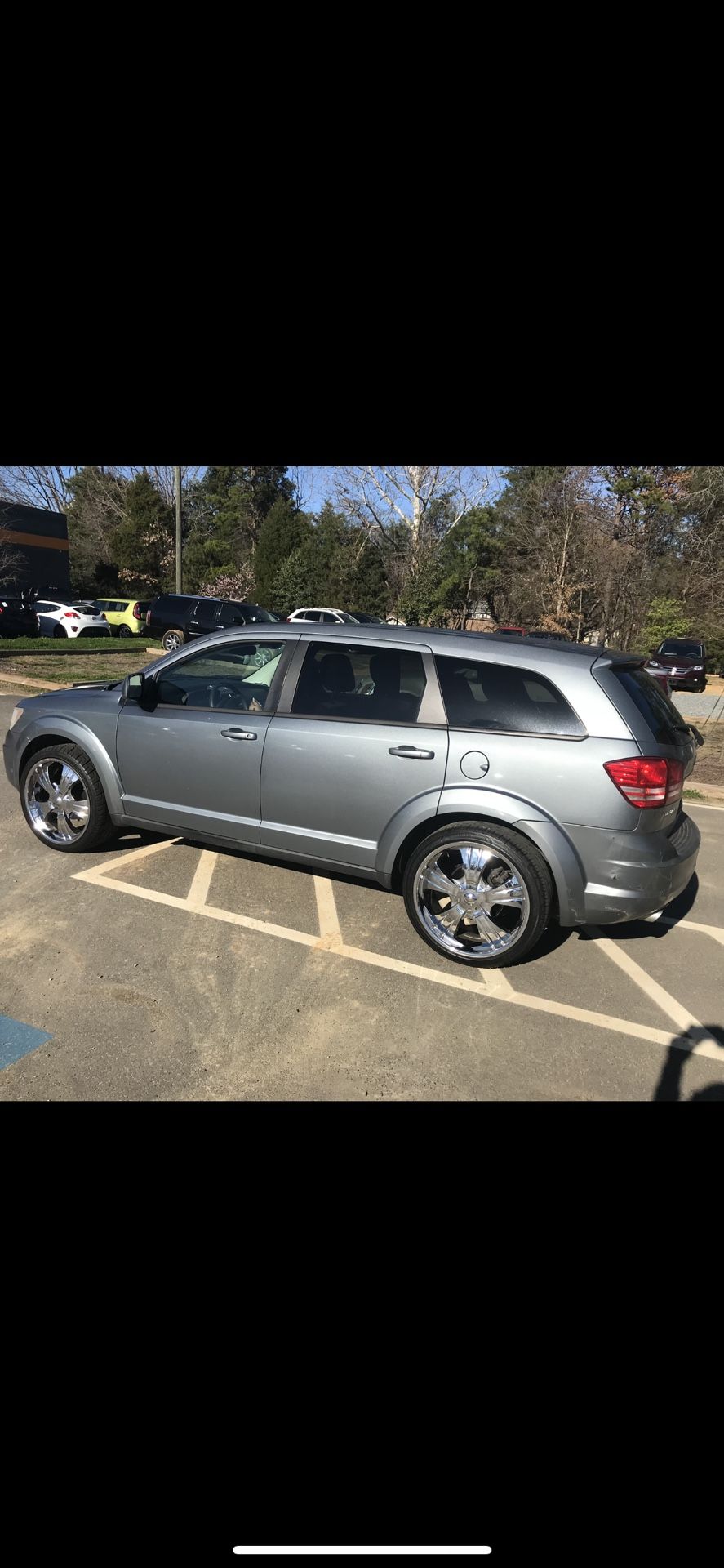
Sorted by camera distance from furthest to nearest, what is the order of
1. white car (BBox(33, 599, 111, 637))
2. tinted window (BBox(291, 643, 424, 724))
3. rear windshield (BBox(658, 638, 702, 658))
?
white car (BBox(33, 599, 111, 637)) < rear windshield (BBox(658, 638, 702, 658)) < tinted window (BBox(291, 643, 424, 724))

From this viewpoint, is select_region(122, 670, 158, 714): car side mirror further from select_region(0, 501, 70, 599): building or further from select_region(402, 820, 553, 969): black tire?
select_region(0, 501, 70, 599): building

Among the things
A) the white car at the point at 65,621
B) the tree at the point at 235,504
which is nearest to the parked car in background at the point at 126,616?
the white car at the point at 65,621

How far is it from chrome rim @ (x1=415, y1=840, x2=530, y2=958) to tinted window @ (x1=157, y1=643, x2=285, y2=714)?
139 cm

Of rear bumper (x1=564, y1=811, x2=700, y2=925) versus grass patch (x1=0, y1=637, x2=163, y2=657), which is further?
grass patch (x1=0, y1=637, x2=163, y2=657)

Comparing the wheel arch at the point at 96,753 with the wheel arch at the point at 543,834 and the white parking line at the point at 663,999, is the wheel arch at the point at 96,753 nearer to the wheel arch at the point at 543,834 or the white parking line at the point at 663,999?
the wheel arch at the point at 543,834

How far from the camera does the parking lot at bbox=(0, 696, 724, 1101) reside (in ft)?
8.04

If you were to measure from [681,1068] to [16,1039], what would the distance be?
2653 mm

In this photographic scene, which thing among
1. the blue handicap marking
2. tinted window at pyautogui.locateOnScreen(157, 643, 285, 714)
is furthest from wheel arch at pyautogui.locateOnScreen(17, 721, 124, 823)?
the blue handicap marking

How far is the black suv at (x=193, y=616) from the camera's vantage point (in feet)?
61.7

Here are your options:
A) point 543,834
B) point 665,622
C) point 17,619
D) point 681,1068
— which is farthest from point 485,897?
point 665,622
